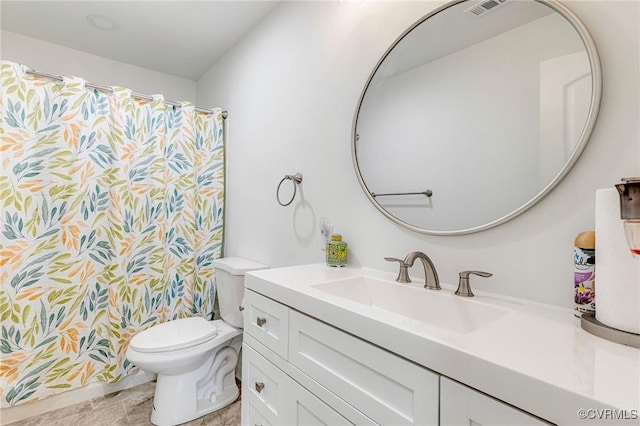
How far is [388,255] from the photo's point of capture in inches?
49.7

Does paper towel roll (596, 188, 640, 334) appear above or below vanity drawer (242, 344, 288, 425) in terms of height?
above

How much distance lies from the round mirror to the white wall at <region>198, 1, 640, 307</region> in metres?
0.04

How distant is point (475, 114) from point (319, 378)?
964mm

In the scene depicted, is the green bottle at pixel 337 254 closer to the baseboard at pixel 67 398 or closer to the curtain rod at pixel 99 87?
the curtain rod at pixel 99 87

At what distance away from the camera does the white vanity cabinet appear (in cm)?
65

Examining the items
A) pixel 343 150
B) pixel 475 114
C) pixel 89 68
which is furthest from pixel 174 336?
pixel 89 68

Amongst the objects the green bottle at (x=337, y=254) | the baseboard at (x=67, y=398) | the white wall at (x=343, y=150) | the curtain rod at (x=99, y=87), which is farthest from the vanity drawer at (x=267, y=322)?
the curtain rod at (x=99, y=87)

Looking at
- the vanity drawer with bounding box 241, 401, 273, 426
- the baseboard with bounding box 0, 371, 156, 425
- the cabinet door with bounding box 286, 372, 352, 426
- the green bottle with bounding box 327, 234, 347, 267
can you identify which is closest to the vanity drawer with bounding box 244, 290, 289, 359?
the cabinet door with bounding box 286, 372, 352, 426

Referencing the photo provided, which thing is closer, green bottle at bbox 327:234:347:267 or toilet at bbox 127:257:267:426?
green bottle at bbox 327:234:347:267

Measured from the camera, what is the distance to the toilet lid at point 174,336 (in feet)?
5.35

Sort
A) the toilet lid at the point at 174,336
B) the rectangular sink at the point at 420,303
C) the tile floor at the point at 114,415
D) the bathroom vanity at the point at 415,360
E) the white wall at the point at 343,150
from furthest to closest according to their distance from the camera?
the tile floor at the point at 114,415
the toilet lid at the point at 174,336
the rectangular sink at the point at 420,303
the white wall at the point at 343,150
the bathroom vanity at the point at 415,360

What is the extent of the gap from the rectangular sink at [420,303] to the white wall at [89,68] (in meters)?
2.75

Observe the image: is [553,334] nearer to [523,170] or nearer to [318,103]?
[523,170]

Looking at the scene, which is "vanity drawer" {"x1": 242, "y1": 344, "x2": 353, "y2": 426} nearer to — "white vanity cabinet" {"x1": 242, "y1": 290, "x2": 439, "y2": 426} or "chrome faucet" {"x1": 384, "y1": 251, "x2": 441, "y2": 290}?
"white vanity cabinet" {"x1": 242, "y1": 290, "x2": 439, "y2": 426}
